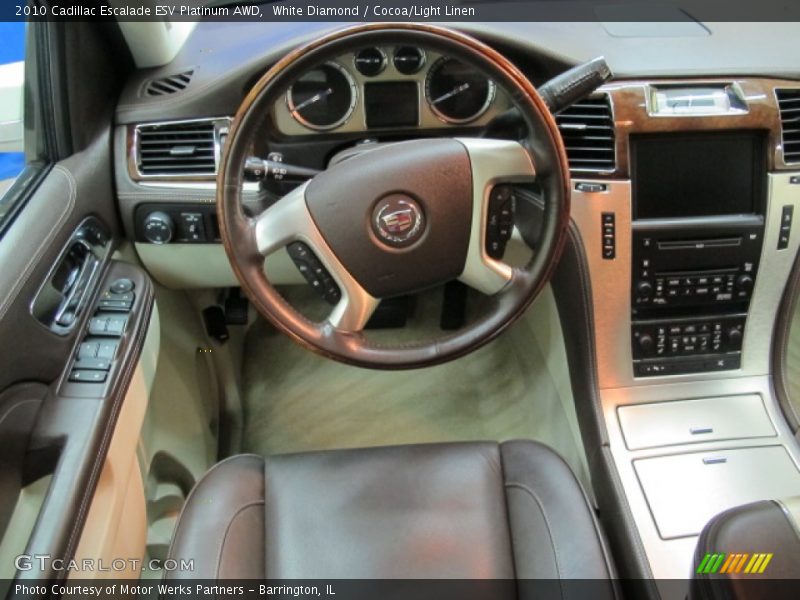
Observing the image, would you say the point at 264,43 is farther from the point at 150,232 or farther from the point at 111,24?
the point at 150,232

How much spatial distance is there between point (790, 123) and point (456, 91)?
23.7 inches

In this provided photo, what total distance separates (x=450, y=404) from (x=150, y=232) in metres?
0.91

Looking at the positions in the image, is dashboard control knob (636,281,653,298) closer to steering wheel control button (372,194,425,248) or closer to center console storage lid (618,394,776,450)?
center console storage lid (618,394,776,450)

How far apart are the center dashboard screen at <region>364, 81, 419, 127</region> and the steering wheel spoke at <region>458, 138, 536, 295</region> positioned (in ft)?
1.10

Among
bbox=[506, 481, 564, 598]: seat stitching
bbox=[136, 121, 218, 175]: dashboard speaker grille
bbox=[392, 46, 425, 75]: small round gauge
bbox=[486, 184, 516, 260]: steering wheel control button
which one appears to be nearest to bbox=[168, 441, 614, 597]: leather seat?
bbox=[506, 481, 564, 598]: seat stitching

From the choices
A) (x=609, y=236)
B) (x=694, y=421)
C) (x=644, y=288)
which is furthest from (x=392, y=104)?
(x=694, y=421)

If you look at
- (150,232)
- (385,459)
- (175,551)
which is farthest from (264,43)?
(175,551)

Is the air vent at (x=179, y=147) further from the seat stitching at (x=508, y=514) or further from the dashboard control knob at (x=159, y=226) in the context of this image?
the seat stitching at (x=508, y=514)

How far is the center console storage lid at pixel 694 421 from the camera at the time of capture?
1.27 metres

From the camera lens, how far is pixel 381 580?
3.15 ft

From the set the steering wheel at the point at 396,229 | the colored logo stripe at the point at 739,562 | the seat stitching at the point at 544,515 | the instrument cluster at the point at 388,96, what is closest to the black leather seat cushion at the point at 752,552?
the colored logo stripe at the point at 739,562

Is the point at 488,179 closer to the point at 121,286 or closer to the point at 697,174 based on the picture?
the point at 697,174

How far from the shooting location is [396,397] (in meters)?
1.89

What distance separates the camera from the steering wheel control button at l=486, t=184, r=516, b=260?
103cm
